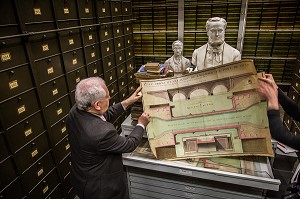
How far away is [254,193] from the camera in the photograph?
50.5 inches

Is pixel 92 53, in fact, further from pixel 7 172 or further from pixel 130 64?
pixel 7 172

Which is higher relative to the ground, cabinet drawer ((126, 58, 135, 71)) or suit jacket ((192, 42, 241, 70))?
suit jacket ((192, 42, 241, 70))

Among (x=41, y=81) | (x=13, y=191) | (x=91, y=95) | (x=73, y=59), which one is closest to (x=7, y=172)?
(x=13, y=191)

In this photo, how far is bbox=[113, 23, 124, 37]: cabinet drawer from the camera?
119 inches

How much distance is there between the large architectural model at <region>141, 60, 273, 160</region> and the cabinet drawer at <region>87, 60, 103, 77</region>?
4.34 feet

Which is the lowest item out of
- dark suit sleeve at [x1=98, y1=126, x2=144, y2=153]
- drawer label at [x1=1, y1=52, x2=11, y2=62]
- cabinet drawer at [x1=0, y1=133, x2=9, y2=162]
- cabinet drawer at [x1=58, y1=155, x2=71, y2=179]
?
cabinet drawer at [x1=58, y1=155, x2=71, y2=179]

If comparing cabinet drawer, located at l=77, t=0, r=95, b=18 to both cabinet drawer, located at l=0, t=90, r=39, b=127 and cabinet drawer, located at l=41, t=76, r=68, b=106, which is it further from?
cabinet drawer, located at l=0, t=90, r=39, b=127

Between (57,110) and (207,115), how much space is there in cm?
139

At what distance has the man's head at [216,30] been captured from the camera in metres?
1.60

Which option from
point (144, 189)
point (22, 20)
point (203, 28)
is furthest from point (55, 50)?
point (203, 28)

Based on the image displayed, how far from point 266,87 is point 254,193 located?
2.29 feet

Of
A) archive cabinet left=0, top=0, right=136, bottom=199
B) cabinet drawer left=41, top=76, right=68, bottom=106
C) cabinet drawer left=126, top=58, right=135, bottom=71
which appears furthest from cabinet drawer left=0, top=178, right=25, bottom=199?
cabinet drawer left=126, top=58, right=135, bottom=71

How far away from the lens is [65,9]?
1994mm

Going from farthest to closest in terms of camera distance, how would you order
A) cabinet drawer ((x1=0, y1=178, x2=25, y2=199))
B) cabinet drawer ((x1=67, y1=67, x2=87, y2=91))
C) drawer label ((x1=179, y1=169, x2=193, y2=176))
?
cabinet drawer ((x1=67, y1=67, x2=87, y2=91))
cabinet drawer ((x1=0, y1=178, x2=25, y2=199))
drawer label ((x1=179, y1=169, x2=193, y2=176))
